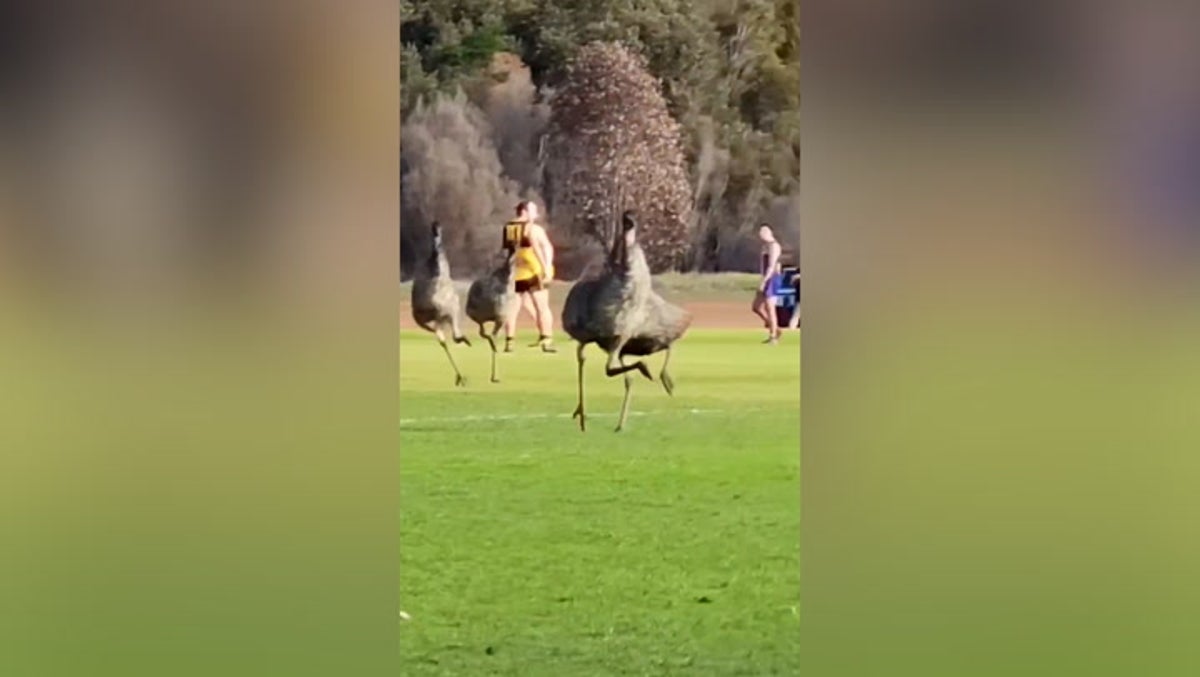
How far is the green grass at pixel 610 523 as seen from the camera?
175cm

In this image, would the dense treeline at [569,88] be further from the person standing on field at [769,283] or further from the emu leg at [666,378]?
the emu leg at [666,378]

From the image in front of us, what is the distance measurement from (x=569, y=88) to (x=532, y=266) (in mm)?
276

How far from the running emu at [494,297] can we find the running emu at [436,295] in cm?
3

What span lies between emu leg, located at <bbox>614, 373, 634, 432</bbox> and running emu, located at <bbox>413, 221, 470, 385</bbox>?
11.1 inches

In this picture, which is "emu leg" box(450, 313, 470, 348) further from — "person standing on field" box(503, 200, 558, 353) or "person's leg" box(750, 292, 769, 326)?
"person's leg" box(750, 292, 769, 326)

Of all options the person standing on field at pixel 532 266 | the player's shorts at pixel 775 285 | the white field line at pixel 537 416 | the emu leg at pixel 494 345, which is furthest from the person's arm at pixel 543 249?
the player's shorts at pixel 775 285

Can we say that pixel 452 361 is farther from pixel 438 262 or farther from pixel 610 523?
pixel 610 523

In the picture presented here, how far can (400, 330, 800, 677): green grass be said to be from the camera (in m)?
1.75
